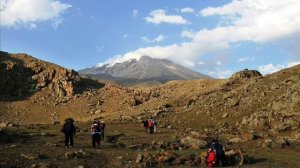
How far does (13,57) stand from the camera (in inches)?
4323

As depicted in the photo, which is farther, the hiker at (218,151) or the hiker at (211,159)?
the hiker at (218,151)

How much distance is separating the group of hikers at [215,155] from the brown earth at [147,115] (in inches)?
58.3

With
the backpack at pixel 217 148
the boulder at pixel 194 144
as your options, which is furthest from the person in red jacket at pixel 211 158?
the boulder at pixel 194 144

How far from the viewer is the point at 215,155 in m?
29.5

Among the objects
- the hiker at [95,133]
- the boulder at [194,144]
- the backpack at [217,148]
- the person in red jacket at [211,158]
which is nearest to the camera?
the person in red jacket at [211,158]

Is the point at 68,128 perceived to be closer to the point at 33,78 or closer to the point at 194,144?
the point at 194,144

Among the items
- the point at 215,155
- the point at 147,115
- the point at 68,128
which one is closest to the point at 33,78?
the point at 147,115

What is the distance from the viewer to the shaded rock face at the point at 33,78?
100875 millimetres

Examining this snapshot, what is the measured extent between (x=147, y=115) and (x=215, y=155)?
157ft

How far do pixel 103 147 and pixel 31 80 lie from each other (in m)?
69.0

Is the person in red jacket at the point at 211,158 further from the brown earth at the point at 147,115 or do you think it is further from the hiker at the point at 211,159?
the brown earth at the point at 147,115

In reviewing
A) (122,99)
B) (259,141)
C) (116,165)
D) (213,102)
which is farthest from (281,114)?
(122,99)

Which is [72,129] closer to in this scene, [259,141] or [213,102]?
[259,141]

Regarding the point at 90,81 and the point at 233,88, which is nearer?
the point at 233,88
